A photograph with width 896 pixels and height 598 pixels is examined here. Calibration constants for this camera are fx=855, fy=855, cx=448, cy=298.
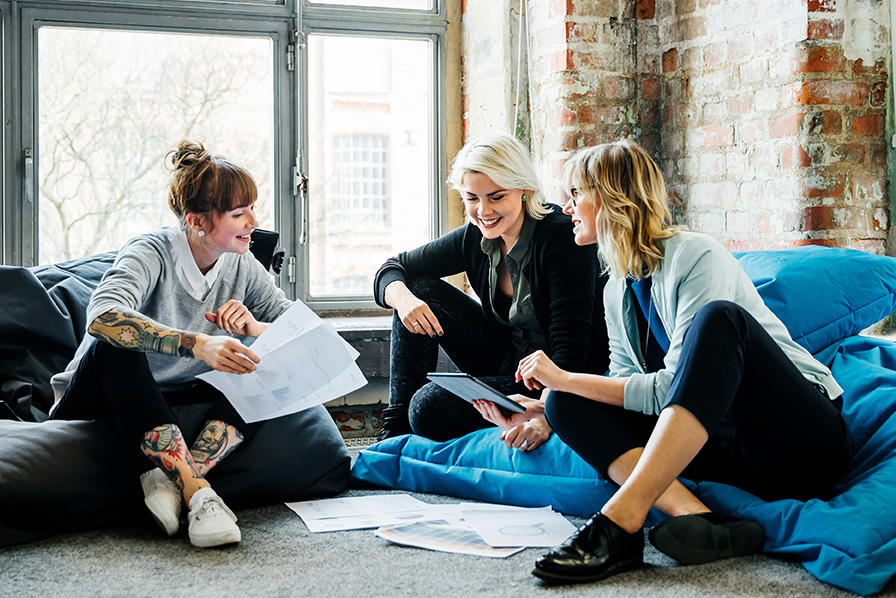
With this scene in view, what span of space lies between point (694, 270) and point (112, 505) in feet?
4.08

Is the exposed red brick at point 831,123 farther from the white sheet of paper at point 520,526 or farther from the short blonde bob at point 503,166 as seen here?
the white sheet of paper at point 520,526

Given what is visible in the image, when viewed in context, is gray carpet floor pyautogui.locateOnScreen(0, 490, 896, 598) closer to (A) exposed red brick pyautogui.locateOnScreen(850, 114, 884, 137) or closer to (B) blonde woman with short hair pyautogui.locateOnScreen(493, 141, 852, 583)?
(B) blonde woman with short hair pyautogui.locateOnScreen(493, 141, 852, 583)

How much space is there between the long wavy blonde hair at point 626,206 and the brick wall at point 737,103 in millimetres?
964

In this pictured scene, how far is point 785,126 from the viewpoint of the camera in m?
2.38

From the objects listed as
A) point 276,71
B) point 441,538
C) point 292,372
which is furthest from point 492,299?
point 276,71

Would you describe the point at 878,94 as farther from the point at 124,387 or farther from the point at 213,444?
the point at 124,387

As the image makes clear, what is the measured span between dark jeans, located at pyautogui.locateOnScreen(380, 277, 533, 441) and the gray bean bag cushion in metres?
0.23

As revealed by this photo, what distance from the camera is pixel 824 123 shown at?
2.32m

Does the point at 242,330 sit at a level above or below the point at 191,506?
above

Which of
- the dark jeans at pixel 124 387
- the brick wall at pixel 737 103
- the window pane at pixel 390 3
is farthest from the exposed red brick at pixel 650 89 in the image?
the dark jeans at pixel 124 387

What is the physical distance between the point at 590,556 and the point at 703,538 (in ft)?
0.70

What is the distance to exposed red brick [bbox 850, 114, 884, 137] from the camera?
2.35 metres

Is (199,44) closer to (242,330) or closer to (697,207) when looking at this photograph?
(242,330)

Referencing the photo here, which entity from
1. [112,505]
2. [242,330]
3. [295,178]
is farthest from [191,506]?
[295,178]
